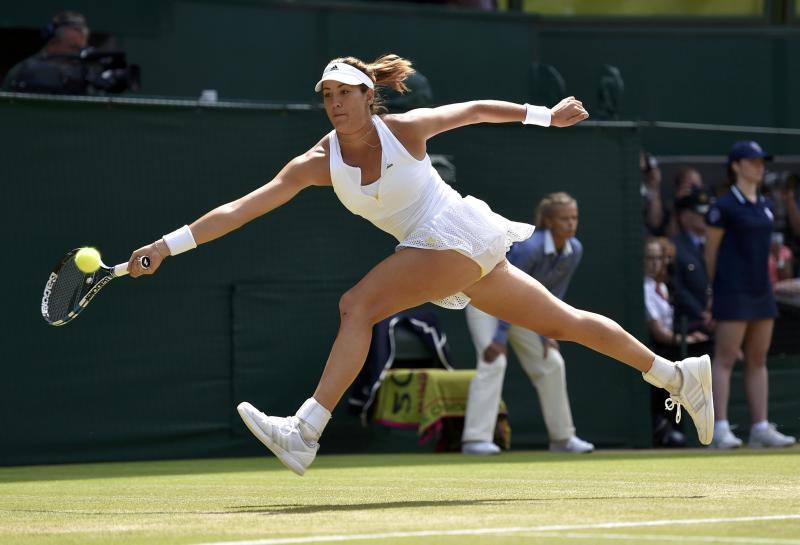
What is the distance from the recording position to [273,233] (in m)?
11.3

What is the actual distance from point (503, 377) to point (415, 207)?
194 inches

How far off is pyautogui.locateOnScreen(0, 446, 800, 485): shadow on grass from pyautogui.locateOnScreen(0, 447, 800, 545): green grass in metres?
0.02

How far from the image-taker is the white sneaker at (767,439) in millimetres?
11258

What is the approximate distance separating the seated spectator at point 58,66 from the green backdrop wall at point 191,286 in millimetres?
612

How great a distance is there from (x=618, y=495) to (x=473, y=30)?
8.77 meters

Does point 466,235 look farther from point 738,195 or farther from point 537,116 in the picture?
point 738,195

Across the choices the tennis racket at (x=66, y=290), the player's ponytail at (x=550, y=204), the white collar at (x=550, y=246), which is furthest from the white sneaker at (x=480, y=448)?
the tennis racket at (x=66, y=290)

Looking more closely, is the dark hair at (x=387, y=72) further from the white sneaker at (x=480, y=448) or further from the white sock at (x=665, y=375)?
the white sneaker at (x=480, y=448)

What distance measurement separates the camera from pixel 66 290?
6977 millimetres

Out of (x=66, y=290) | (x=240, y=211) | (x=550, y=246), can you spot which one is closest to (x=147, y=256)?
(x=240, y=211)

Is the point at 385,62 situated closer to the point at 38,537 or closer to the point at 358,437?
the point at 38,537

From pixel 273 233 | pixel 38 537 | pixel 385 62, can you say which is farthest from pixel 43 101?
pixel 38 537

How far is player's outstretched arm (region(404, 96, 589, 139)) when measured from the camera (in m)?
6.76

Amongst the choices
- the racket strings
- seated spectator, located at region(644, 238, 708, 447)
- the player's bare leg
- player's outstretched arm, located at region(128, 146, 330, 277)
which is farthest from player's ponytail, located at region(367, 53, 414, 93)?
seated spectator, located at region(644, 238, 708, 447)
